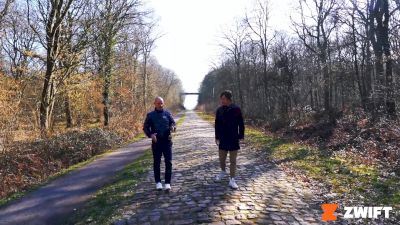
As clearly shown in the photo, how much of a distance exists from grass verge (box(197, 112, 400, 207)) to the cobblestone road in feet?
2.96

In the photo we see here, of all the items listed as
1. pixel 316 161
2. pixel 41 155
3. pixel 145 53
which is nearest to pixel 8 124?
pixel 41 155

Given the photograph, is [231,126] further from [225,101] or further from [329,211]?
[329,211]

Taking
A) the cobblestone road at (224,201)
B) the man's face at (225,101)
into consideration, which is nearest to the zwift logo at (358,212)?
the cobblestone road at (224,201)

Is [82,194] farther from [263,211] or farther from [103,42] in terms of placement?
[103,42]

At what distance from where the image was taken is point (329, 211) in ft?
22.8

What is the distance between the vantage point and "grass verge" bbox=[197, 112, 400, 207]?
8023mm

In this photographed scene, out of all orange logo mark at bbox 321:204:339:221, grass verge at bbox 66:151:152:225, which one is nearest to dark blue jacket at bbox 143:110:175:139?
grass verge at bbox 66:151:152:225

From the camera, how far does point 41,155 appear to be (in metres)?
15.8

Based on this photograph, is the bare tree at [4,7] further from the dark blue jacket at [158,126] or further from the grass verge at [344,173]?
the dark blue jacket at [158,126]

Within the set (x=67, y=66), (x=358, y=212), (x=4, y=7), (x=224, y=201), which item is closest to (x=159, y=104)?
(x=224, y=201)

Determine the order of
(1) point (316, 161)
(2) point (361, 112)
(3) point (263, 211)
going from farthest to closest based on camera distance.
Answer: (2) point (361, 112)
(1) point (316, 161)
(3) point (263, 211)

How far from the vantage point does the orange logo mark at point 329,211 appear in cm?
654

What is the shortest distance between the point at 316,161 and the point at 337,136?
27.0 feet

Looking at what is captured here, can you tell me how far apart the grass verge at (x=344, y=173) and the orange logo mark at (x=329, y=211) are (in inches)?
30.3
